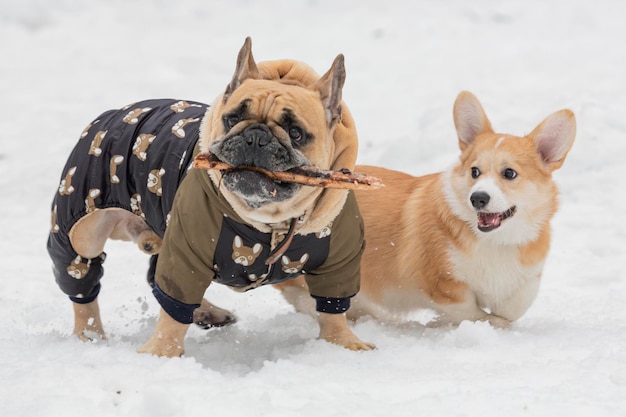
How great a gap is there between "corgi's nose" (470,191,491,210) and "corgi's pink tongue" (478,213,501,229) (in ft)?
0.21

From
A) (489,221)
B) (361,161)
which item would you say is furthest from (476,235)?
(361,161)

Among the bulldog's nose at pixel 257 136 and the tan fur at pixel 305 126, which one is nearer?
the bulldog's nose at pixel 257 136

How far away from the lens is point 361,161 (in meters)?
7.02

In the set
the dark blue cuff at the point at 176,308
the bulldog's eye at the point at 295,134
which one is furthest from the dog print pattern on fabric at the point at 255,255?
the bulldog's eye at the point at 295,134

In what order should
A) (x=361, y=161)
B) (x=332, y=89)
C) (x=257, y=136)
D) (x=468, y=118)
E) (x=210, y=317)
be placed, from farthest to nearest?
(x=361, y=161), (x=468, y=118), (x=210, y=317), (x=332, y=89), (x=257, y=136)

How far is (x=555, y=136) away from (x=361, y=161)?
2911mm

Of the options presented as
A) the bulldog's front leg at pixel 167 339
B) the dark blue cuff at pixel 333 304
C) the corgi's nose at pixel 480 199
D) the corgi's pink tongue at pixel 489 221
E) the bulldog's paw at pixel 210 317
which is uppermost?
the corgi's nose at pixel 480 199

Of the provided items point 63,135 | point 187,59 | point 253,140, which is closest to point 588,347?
point 253,140

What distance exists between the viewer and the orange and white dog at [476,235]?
4.13 meters

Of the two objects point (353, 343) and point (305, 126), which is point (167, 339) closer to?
point (353, 343)

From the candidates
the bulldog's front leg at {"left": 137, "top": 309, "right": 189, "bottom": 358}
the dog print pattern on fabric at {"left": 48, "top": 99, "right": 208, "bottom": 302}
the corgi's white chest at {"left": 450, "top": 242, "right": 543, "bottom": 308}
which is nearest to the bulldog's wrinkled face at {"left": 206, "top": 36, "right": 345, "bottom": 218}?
the dog print pattern on fabric at {"left": 48, "top": 99, "right": 208, "bottom": 302}

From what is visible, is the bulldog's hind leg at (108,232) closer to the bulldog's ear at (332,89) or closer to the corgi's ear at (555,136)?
the bulldog's ear at (332,89)

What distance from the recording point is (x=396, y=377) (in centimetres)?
305

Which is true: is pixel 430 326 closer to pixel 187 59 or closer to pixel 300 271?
pixel 300 271
